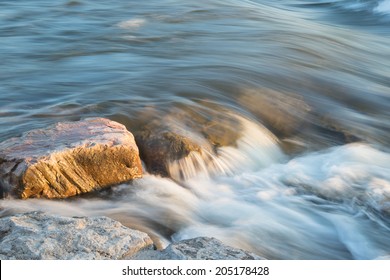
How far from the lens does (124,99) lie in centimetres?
701

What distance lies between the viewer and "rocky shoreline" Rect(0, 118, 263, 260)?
362cm

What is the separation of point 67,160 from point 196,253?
1876mm

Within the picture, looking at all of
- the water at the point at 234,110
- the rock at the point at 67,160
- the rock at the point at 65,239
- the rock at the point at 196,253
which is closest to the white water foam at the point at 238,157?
the water at the point at 234,110

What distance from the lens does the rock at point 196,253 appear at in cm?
360

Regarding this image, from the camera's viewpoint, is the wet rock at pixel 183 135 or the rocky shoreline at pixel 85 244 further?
the wet rock at pixel 183 135

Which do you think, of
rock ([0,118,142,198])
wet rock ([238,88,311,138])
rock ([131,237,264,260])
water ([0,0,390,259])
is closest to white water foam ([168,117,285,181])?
water ([0,0,390,259])

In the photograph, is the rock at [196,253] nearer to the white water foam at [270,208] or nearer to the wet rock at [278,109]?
the white water foam at [270,208]

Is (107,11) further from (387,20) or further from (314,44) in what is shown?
(387,20)

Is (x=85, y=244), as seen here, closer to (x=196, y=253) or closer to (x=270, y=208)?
(x=196, y=253)

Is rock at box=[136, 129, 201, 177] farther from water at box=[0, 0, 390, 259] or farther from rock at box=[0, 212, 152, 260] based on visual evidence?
rock at box=[0, 212, 152, 260]

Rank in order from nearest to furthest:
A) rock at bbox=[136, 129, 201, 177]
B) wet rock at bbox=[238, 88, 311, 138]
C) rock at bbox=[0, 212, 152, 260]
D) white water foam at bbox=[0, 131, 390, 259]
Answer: rock at bbox=[0, 212, 152, 260]
white water foam at bbox=[0, 131, 390, 259]
rock at bbox=[136, 129, 201, 177]
wet rock at bbox=[238, 88, 311, 138]
